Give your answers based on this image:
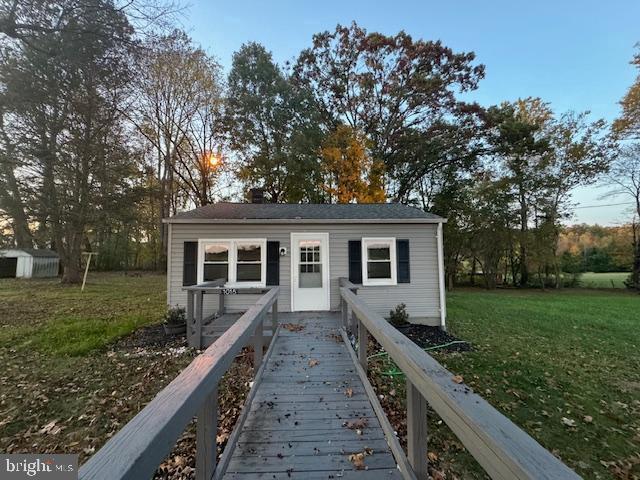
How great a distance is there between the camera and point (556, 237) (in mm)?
19672

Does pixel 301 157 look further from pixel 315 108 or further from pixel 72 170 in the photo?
pixel 72 170

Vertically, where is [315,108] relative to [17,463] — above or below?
above

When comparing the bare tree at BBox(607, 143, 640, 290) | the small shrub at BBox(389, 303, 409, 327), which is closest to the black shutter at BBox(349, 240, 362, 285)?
the small shrub at BBox(389, 303, 409, 327)

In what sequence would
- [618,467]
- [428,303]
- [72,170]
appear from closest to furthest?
1. [618,467]
2. [428,303]
3. [72,170]

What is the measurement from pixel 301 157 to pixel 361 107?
258 inches

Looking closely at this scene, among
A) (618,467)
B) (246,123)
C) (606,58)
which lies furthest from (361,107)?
(618,467)

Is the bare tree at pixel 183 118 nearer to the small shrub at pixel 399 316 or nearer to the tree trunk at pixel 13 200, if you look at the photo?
the tree trunk at pixel 13 200

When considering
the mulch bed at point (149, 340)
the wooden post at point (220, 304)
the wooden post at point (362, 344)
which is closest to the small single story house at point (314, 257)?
the wooden post at point (220, 304)

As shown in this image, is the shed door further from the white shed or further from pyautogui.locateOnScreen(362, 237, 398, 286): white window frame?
pyautogui.locateOnScreen(362, 237, 398, 286): white window frame

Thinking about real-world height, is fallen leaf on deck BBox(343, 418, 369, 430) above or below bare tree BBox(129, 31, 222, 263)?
below

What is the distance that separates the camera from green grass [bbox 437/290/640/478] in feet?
11.5

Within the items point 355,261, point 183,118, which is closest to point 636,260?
point 355,261

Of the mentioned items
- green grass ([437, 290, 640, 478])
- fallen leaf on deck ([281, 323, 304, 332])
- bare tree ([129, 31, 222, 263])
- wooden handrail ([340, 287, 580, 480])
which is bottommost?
green grass ([437, 290, 640, 478])

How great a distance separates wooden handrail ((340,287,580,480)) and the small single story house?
6.32 metres
